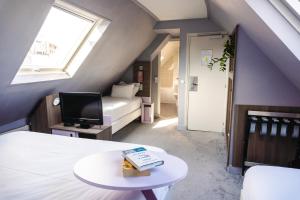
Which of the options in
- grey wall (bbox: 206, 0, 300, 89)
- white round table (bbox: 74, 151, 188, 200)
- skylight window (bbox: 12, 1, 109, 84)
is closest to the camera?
white round table (bbox: 74, 151, 188, 200)

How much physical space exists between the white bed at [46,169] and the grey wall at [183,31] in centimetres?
273

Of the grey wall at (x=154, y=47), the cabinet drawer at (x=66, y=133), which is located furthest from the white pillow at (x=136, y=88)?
the cabinet drawer at (x=66, y=133)

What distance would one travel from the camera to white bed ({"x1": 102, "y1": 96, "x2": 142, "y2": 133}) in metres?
3.40

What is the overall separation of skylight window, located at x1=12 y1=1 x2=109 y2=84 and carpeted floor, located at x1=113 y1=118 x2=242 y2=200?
1.67 m

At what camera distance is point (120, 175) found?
109 centimetres

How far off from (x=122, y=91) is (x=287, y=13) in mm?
3656

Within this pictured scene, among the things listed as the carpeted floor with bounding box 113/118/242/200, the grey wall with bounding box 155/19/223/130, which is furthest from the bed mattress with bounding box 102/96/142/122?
the grey wall with bounding box 155/19/223/130

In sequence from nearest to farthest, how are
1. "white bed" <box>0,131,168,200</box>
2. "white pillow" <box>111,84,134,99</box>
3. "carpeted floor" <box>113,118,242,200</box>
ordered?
"white bed" <box>0,131,168,200</box> < "carpeted floor" <box>113,118,242,200</box> < "white pillow" <box>111,84,134,99</box>

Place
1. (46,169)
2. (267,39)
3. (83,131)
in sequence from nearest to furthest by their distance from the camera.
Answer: (46,169)
(267,39)
(83,131)

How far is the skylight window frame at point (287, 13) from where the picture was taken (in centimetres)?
171

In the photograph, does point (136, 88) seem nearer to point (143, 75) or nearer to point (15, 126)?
point (143, 75)

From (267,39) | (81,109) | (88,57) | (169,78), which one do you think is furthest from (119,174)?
(169,78)

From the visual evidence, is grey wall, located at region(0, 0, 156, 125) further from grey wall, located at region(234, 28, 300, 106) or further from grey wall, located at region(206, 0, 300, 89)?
grey wall, located at region(234, 28, 300, 106)

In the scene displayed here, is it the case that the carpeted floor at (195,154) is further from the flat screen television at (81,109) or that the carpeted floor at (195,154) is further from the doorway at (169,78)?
the doorway at (169,78)
